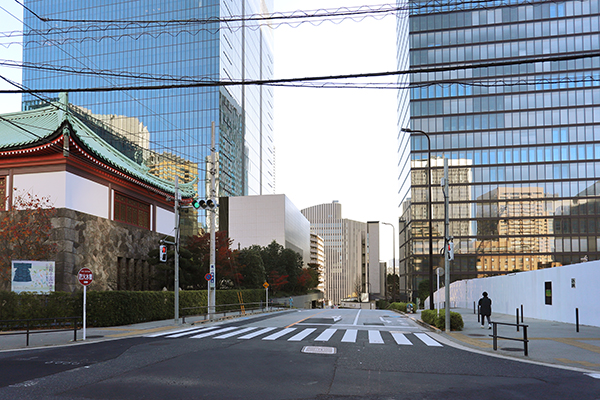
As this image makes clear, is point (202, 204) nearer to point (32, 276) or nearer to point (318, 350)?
point (32, 276)

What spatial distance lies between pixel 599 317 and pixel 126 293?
886 inches

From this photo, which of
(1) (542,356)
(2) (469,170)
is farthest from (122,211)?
(2) (469,170)

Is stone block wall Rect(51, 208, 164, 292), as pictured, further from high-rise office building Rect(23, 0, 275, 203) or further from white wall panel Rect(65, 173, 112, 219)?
high-rise office building Rect(23, 0, 275, 203)

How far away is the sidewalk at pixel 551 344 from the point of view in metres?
13.0

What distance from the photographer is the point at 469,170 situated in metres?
91.9

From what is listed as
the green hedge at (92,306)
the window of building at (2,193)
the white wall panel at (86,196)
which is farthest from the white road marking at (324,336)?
the window of building at (2,193)

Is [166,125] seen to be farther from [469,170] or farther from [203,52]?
[469,170]

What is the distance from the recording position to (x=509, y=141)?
9075cm

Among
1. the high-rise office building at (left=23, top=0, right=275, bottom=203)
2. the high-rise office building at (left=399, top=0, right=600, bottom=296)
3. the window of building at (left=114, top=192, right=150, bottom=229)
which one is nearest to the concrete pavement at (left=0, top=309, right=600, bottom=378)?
the window of building at (left=114, top=192, right=150, bottom=229)

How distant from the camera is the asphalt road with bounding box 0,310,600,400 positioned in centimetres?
892

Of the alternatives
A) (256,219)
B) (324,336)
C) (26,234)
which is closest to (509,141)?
(256,219)

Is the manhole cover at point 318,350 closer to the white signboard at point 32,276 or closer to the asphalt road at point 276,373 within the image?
the asphalt road at point 276,373

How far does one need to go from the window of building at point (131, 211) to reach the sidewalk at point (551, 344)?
22887mm

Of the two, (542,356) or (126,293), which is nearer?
(542,356)
